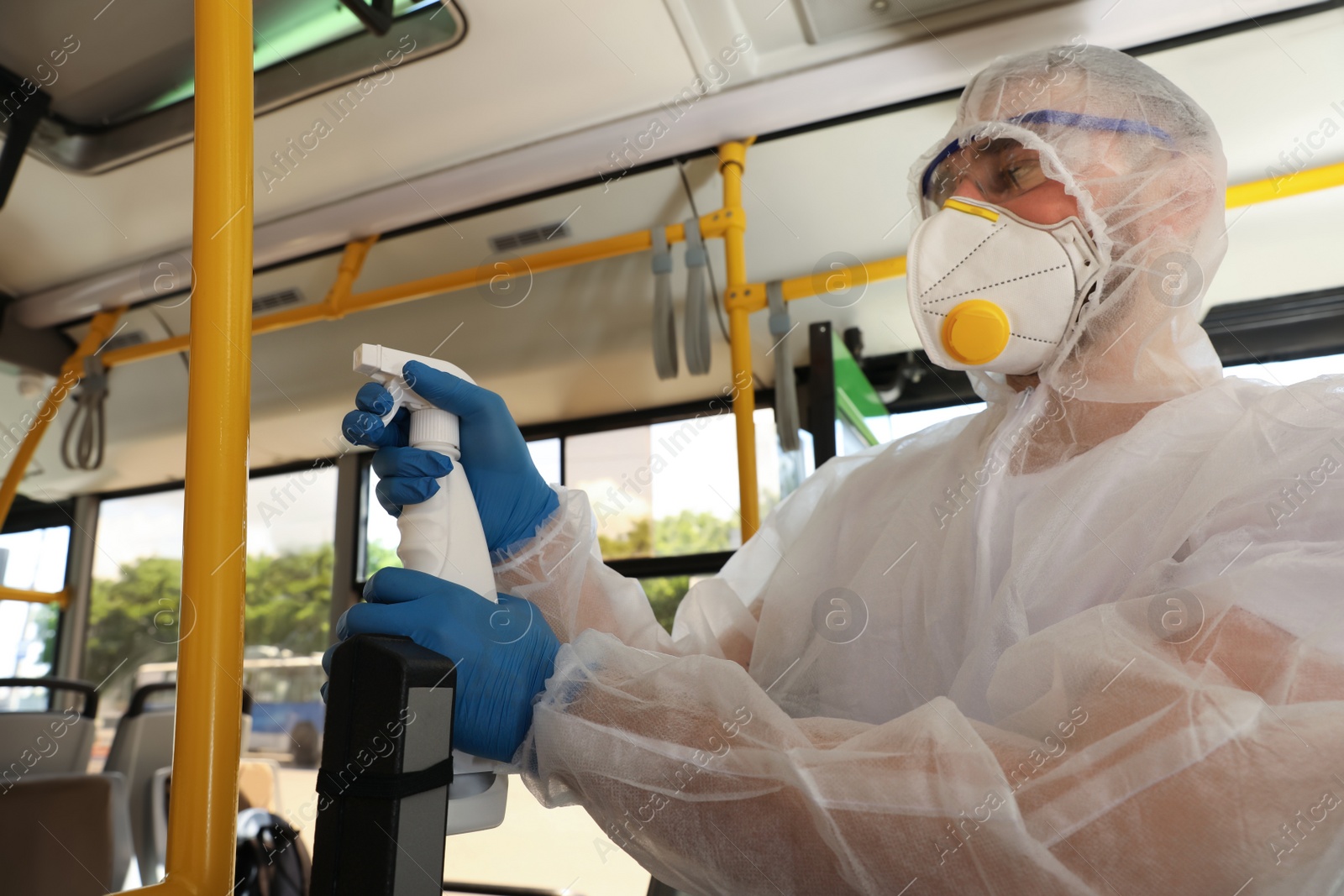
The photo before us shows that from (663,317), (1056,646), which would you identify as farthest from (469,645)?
(663,317)

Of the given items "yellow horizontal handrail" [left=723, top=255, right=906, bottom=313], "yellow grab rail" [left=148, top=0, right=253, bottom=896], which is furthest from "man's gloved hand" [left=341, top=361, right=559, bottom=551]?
"yellow horizontal handrail" [left=723, top=255, right=906, bottom=313]

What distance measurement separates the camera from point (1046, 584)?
746 millimetres

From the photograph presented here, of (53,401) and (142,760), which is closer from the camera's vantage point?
(142,760)

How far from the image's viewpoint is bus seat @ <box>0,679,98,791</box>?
6.02ft

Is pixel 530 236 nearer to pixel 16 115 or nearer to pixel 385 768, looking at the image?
pixel 16 115

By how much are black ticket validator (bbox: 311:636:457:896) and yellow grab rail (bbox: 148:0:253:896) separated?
0.09 meters

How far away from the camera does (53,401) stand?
2.53m

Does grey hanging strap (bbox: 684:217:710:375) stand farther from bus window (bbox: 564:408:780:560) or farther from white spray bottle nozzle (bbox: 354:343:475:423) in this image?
white spray bottle nozzle (bbox: 354:343:475:423)

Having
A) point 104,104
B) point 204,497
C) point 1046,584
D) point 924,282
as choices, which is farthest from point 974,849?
point 104,104

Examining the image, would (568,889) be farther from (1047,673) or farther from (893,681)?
(1047,673)

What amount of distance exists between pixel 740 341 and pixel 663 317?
0.24m

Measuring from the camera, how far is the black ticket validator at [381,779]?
0.44 metres

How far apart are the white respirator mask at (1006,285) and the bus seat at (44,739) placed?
2.09m

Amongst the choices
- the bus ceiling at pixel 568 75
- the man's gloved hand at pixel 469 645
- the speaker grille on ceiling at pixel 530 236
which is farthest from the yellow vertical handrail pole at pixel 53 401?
the man's gloved hand at pixel 469 645
